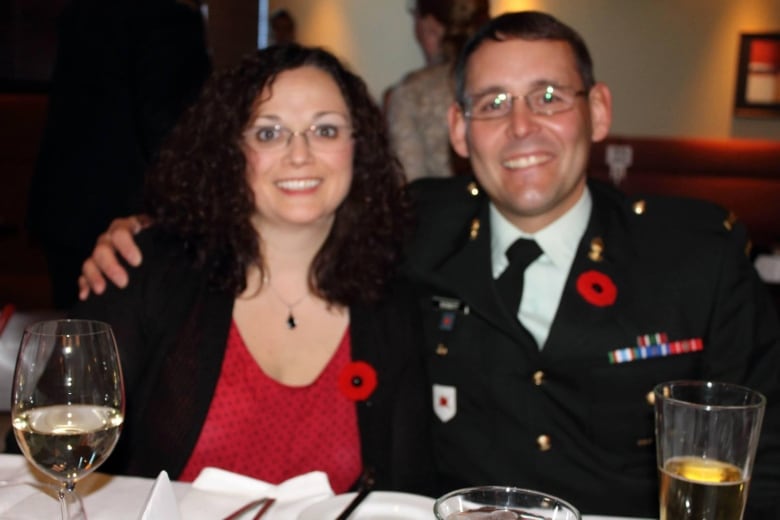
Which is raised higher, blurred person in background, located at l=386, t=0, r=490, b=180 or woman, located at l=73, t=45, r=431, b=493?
blurred person in background, located at l=386, t=0, r=490, b=180

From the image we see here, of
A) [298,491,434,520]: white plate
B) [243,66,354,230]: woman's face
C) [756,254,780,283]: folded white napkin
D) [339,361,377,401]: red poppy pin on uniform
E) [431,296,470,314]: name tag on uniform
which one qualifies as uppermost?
[243,66,354,230]: woman's face

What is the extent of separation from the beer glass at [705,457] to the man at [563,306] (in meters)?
0.80

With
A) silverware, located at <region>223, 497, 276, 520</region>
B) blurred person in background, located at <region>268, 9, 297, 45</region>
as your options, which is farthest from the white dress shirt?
blurred person in background, located at <region>268, 9, 297, 45</region>

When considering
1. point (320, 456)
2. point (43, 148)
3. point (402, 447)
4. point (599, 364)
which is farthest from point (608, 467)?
point (43, 148)

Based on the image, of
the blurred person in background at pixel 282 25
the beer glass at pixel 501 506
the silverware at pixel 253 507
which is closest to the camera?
the beer glass at pixel 501 506

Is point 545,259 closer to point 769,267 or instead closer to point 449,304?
point 449,304

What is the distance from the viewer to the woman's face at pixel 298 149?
208cm

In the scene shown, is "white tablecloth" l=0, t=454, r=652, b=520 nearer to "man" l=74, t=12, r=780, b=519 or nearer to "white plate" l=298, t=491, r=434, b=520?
→ "white plate" l=298, t=491, r=434, b=520

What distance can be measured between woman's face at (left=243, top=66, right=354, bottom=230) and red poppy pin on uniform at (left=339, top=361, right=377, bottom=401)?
35 centimetres

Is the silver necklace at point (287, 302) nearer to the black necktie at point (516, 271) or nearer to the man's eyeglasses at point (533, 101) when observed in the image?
the black necktie at point (516, 271)

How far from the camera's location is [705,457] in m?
1.11

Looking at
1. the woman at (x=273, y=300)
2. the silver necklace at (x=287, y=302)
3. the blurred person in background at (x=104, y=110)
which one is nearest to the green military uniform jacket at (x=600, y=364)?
the woman at (x=273, y=300)

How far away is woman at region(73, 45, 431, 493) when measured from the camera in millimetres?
1967

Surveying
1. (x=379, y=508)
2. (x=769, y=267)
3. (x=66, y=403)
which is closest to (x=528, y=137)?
(x=379, y=508)
